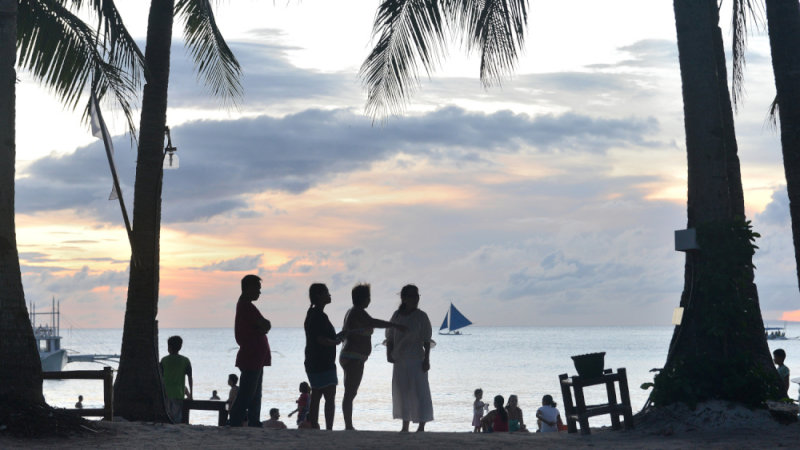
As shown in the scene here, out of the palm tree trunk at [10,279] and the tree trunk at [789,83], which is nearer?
the palm tree trunk at [10,279]

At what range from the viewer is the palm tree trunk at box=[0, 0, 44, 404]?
995 centimetres

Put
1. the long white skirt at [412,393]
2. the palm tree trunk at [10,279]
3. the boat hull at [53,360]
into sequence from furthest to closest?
the boat hull at [53,360] → the long white skirt at [412,393] → the palm tree trunk at [10,279]

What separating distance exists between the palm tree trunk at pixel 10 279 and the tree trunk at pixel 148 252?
1.97m

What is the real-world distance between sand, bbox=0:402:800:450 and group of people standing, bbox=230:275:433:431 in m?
0.39

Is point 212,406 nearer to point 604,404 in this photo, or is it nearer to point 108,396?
point 108,396

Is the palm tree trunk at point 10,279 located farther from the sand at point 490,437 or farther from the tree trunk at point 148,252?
the tree trunk at point 148,252

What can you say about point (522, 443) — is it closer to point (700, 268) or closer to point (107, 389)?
point (700, 268)

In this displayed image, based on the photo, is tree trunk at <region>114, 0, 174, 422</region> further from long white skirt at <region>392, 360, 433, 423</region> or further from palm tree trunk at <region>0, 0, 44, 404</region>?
long white skirt at <region>392, 360, 433, 423</region>

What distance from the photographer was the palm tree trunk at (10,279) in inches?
392

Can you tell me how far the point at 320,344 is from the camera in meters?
10.3

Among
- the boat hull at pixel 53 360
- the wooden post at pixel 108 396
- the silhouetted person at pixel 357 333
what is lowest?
the wooden post at pixel 108 396

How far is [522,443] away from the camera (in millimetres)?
9750

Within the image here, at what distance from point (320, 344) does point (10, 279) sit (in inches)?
139

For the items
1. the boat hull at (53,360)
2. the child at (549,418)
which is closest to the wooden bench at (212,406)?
the child at (549,418)
